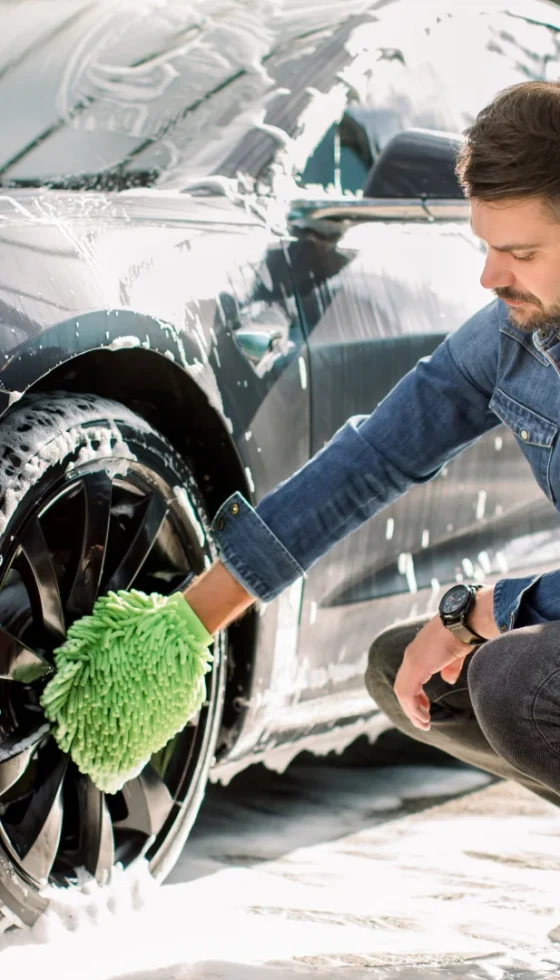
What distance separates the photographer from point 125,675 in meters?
Result: 1.88

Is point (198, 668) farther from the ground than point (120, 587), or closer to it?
closer to it

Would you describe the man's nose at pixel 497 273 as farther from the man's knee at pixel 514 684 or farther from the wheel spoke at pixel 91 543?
the wheel spoke at pixel 91 543

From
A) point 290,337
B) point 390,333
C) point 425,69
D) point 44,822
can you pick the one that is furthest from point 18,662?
point 425,69

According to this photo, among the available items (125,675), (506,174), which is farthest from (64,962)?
(506,174)

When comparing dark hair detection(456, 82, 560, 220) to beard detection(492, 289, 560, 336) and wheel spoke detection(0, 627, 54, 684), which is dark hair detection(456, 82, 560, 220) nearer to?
beard detection(492, 289, 560, 336)

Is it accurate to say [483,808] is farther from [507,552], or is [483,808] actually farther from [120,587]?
[120,587]

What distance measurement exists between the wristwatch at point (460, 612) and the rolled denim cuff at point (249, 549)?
0.24 meters

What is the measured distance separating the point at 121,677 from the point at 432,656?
444mm

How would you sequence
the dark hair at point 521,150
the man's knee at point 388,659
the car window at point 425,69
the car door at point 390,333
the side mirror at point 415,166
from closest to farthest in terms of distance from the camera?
1. the dark hair at point 521,150
2. the man's knee at point 388,659
3. the car door at point 390,333
4. the side mirror at point 415,166
5. the car window at point 425,69

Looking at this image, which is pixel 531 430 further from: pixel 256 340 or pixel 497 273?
pixel 256 340

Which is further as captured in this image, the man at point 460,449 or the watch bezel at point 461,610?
the watch bezel at point 461,610

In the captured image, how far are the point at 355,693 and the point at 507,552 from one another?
485mm

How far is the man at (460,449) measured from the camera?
5.55 ft

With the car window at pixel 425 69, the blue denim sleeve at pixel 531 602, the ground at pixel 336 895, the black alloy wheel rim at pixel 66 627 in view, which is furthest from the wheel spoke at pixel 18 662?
the car window at pixel 425 69
